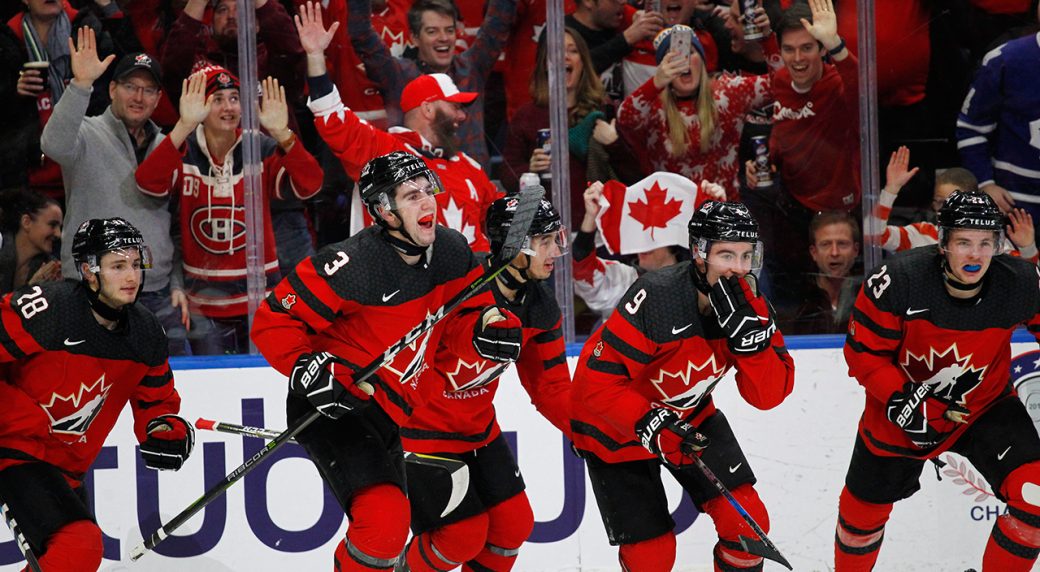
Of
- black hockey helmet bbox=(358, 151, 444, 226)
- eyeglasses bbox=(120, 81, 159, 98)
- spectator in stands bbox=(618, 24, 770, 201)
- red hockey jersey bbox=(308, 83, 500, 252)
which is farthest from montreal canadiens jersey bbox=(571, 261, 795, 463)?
eyeglasses bbox=(120, 81, 159, 98)

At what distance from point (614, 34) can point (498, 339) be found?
1.78 metres

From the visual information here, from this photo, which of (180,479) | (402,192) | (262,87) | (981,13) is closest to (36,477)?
(180,479)

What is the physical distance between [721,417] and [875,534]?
2.10 ft

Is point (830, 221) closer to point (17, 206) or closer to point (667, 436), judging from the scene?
point (667, 436)

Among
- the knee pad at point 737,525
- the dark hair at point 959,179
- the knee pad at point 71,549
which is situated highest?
the dark hair at point 959,179

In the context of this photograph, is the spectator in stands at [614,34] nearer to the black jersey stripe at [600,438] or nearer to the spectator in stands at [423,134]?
the spectator in stands at [423,134]

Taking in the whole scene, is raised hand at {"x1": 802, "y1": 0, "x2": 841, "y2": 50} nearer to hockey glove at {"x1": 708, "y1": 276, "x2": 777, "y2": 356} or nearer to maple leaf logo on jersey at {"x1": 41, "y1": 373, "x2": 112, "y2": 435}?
hockey glove at {"x1": 708, "y1": 276, "x2": 777, "y2": 356}

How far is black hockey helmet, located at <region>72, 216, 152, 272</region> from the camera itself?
3623 mm

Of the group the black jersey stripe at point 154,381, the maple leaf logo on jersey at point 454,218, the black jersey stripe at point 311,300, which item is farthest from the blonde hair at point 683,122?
the black jersey stripe at point 154,381

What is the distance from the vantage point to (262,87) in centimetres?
465

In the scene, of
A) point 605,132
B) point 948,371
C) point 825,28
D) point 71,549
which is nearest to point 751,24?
point 825,28

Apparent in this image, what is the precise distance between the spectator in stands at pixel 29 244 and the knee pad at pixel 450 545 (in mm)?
1746

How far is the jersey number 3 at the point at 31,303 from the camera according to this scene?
11.7 feet

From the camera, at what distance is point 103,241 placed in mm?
3629
